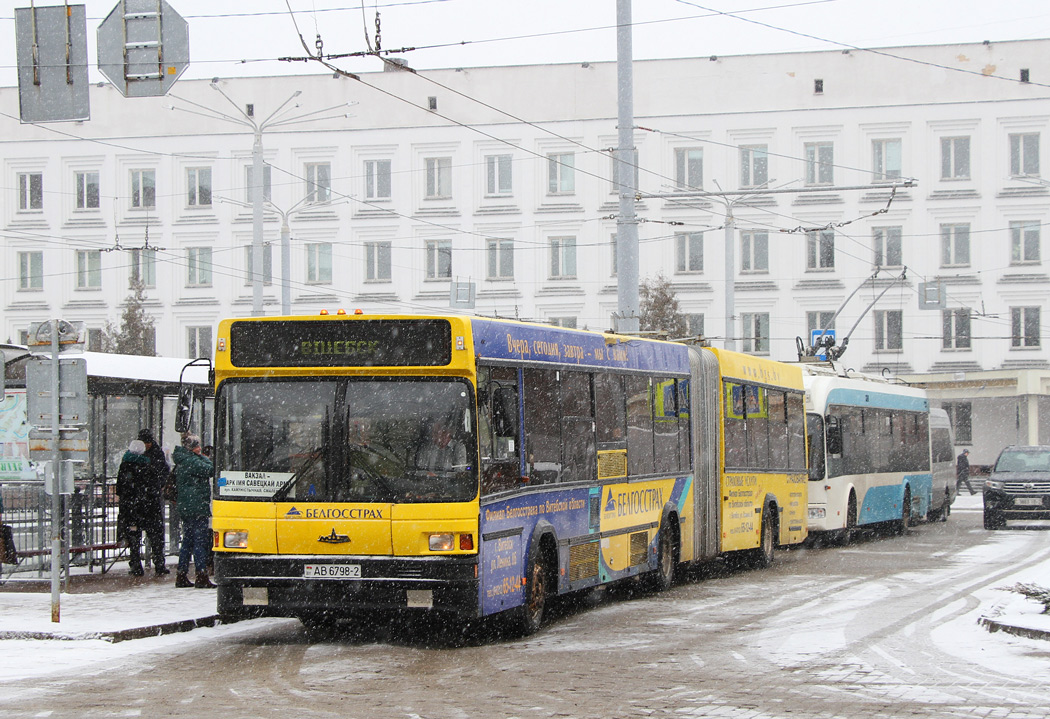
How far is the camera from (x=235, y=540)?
11789 millimetres

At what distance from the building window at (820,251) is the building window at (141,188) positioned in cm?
2418

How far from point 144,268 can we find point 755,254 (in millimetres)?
22499

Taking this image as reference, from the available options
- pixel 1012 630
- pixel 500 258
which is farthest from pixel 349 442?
pixel 500 258

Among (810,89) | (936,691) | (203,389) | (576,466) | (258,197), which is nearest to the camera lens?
(936,691)

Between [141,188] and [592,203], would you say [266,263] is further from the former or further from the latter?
[592,203]

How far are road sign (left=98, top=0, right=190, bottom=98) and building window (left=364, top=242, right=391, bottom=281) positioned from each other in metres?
40.3

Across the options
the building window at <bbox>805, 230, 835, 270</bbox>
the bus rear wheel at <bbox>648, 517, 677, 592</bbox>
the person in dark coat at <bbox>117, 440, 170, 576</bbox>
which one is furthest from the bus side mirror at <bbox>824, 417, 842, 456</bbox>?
the building window at <bbox>805, 230, 835, 270</bbox>

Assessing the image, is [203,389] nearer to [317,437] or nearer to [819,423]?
[317,437]

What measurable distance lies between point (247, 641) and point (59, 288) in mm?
48251

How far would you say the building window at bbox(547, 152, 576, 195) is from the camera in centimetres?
5466

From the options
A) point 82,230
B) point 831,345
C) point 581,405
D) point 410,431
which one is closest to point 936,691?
point 410,431

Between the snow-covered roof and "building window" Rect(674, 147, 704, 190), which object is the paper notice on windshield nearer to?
the snow-covered roof

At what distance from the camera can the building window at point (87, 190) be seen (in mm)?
57625

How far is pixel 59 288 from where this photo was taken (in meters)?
57.8
